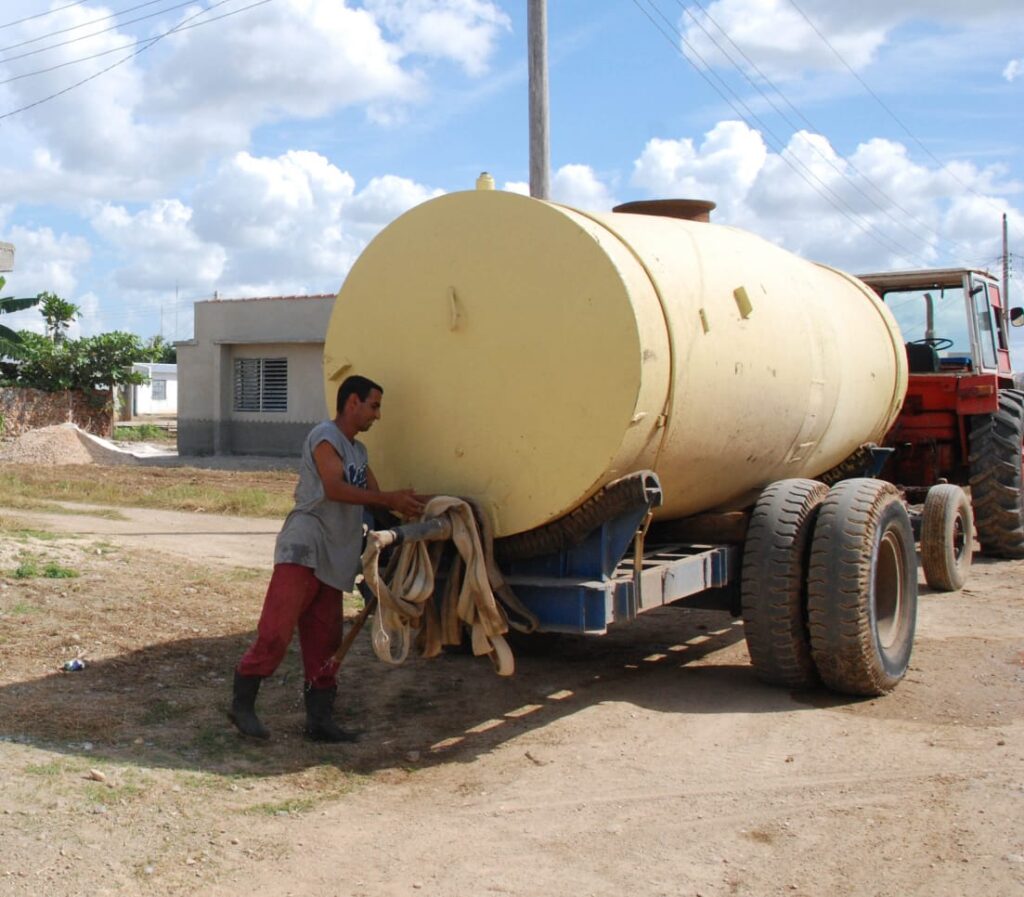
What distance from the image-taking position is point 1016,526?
1052 cm

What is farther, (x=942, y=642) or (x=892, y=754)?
(x=942, y=642)

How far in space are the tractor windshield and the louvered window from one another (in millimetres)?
16760

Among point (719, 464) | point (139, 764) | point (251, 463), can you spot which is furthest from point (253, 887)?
point (251, 463)

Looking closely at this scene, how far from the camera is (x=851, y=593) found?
5.77m

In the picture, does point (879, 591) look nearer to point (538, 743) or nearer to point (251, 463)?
point (538, 743)

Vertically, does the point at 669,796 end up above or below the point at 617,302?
below

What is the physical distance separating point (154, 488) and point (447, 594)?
1364 centimetres

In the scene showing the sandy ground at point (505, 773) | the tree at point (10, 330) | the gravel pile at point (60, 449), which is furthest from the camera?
the tree at point (10, 330)

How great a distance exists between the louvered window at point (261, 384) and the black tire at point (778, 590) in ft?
66.8

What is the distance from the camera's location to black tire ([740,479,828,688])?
582 cm

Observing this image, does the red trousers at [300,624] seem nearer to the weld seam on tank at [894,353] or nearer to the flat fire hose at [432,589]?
the flat fire hose at [432,589]

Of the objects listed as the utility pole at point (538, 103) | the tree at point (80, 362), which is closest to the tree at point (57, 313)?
the tree at point (80, 362)

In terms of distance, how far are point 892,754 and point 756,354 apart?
206cm

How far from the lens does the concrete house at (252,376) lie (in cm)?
2467
